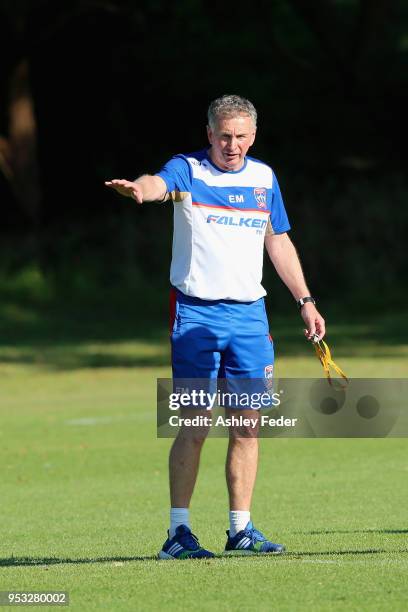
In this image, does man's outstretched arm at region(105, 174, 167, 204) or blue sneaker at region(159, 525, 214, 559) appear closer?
man's outstretched arm at region(105, 174, 167, 204)

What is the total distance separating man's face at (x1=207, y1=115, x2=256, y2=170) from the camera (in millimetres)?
7531

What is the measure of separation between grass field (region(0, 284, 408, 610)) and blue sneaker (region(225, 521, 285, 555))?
13 cm

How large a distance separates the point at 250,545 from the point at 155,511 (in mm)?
2825

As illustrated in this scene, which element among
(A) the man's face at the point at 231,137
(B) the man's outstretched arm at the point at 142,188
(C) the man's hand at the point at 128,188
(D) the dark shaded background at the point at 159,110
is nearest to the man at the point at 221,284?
Result: (A) the man's face at the point at 231,137

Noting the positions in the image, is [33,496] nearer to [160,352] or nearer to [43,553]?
[43,553]

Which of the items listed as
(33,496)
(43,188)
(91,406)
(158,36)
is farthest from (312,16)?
(33,496)

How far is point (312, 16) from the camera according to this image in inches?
1587

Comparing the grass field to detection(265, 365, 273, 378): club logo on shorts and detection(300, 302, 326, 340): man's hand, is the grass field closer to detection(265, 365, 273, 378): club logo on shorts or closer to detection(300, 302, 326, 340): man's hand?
detection(265, 365, 273, 378): club logo on shorts

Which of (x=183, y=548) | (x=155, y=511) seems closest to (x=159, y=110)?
(x=155, y=511)

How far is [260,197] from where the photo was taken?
25.3ft

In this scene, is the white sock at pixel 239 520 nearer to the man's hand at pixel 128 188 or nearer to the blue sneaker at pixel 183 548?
the blue sneaker at pixel 183 548

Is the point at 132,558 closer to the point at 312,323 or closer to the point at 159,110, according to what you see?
the point at 312,323

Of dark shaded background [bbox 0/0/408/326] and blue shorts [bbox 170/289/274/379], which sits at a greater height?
dark shaded background [bbox 0/0/408/326]

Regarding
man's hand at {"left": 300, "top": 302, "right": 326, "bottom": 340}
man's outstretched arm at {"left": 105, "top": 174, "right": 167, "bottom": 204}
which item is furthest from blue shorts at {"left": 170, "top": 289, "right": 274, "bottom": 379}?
man's outstretched arm at {"left": 105, "top": 174, "right": 167, "bottom": 204}
